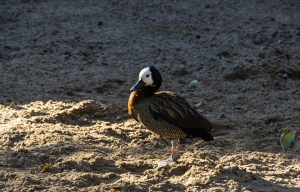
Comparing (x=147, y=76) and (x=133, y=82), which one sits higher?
(x=147, y=76)

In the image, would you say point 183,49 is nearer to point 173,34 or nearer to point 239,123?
point 173,34

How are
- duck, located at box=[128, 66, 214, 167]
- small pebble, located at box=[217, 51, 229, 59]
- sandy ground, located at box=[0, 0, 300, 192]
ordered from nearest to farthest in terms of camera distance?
sandy ground, located at box=[0, 0, 300, 192], duck, located at box=[128, 66, 214, 167], small pebble, located at box=[217, 51, 229, 59]

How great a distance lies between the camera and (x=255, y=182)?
4824mm

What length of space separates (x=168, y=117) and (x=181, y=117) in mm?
126

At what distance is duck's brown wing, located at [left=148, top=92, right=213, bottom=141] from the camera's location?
5.18 metres

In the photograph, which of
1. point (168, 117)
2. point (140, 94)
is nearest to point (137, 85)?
point (140, 94)

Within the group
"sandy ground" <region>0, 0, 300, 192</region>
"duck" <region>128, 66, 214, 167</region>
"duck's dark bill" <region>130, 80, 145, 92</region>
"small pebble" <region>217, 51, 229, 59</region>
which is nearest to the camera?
"sandy ground" <region>0, 0, 300, 192</region>

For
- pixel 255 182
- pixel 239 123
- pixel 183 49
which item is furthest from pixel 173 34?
pixel 255 182

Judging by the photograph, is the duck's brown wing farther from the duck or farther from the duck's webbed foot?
the duck's webbed foot

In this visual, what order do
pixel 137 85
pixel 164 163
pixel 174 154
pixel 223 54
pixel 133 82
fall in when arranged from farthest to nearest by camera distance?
1. pixel 223 54
2. pixel 133 82
3. pixel 137 85
4. pixel 174 154
5. pixel 164 163

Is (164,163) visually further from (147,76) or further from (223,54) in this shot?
(223,54)

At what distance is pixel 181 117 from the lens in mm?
5207

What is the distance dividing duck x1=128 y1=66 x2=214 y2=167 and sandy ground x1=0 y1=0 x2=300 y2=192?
23 cm

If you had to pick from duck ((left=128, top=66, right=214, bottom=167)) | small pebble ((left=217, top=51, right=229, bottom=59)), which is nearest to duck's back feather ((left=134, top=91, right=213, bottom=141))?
duck ((left=128, top=66, right=214, bottom=167))
